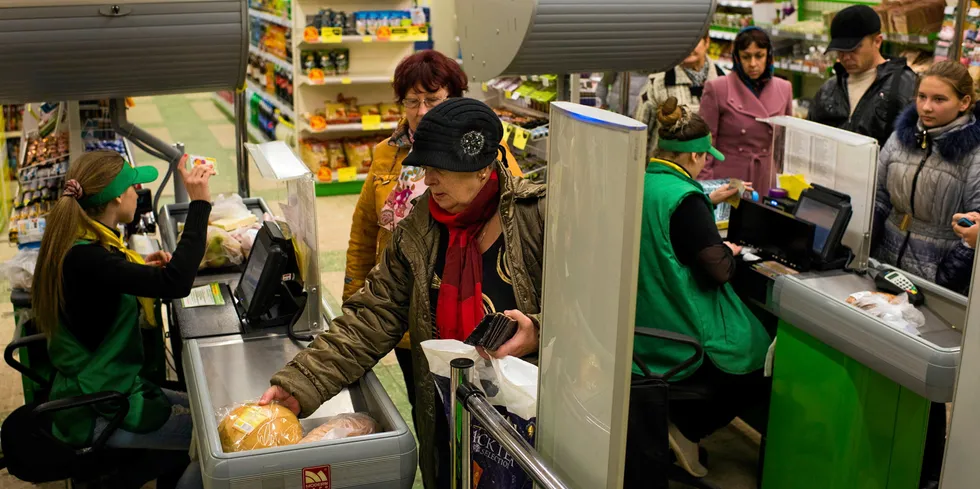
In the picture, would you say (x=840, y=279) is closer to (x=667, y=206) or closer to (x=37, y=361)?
(x=667, y=206)

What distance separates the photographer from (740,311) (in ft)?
11.0

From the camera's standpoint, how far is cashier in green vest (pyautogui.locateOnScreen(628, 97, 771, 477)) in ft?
10.3

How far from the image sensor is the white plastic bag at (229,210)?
3.64 meters

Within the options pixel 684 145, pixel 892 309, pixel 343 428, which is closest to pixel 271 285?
pixel 343 428

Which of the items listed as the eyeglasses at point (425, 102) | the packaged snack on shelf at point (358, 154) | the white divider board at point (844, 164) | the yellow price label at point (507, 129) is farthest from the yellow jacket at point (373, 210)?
the packaged snack on shelf at point (358, 154)

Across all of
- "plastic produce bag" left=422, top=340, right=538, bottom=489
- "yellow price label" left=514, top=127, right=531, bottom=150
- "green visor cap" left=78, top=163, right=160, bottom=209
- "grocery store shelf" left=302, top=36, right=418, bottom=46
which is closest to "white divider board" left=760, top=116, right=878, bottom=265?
"yellow price label" left=514, top=127, right=531, bottom=150

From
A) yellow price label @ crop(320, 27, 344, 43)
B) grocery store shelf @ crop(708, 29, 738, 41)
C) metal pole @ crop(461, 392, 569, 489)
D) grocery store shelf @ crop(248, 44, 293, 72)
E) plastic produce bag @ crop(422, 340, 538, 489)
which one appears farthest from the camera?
grocery store shelf @ crop(248, 44, 293, 72)

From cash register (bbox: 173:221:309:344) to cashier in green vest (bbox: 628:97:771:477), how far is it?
1143 mm

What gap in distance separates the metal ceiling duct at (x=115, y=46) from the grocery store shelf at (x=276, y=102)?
5142 millimetres

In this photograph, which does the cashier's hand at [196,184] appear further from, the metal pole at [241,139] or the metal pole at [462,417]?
the metal pole at [462,417]

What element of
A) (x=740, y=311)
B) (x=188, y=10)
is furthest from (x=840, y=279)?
(x=188, y=10)

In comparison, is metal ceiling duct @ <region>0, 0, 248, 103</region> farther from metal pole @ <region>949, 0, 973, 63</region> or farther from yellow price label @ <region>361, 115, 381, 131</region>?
yellow price label @ <region>361, 115, 381, 131</region>

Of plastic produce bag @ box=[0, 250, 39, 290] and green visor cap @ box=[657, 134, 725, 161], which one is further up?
green visor cap @ box=[657, 134, 725, 161]

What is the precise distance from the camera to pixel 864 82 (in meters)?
4.72
